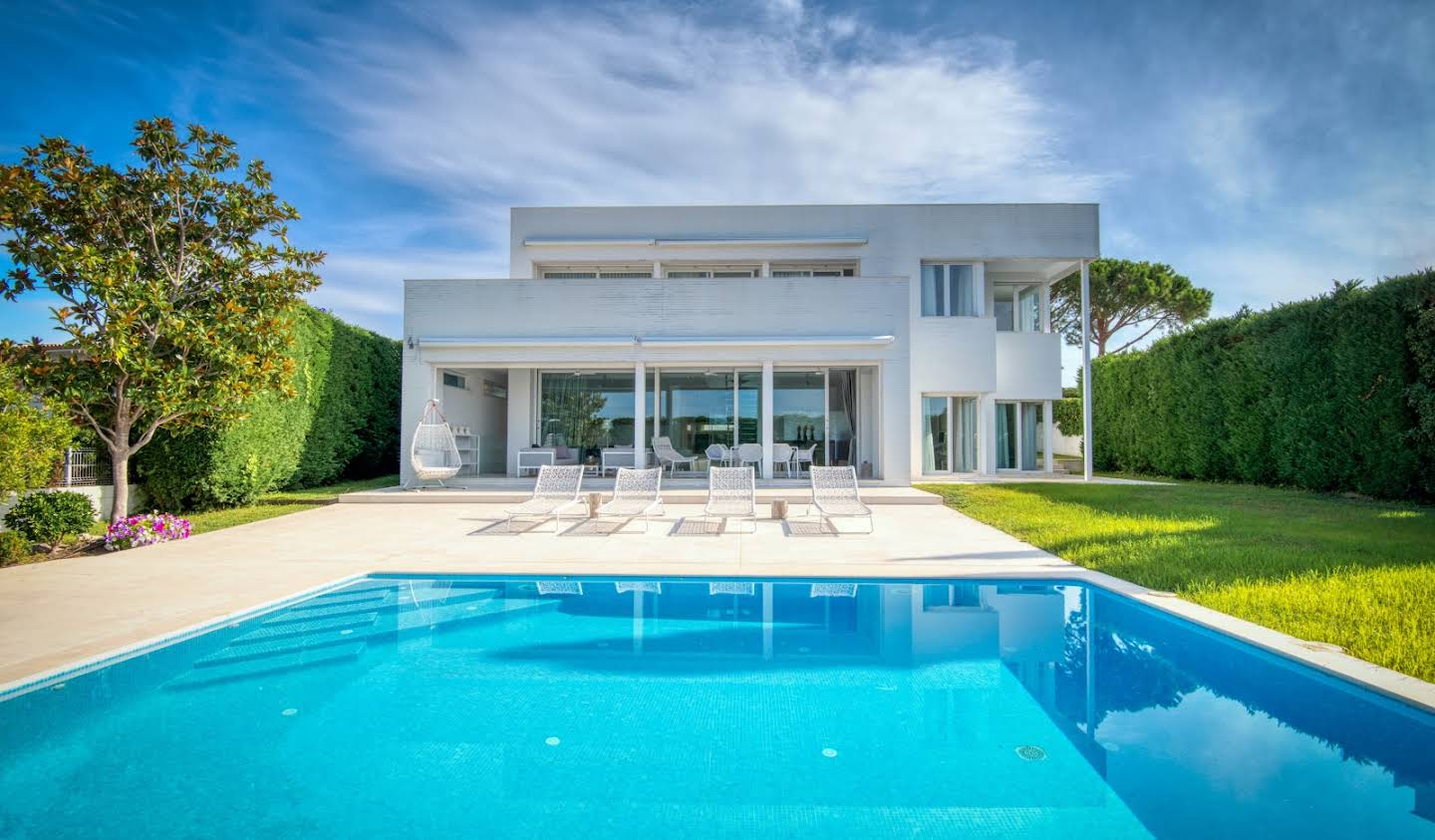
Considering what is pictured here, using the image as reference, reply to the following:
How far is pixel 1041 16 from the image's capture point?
10367 millimetres

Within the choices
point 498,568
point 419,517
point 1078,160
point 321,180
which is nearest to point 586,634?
point 498,568

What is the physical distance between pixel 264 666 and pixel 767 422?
11.1 metres

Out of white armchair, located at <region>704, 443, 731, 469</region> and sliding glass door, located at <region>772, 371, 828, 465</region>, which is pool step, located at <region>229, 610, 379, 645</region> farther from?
sliding glass door, located at <region>772, 371, 828, 465</region>

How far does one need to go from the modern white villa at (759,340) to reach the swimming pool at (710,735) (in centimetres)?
971

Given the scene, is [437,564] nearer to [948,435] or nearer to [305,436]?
[305,436]

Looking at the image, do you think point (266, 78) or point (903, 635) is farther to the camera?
point (266, 78)

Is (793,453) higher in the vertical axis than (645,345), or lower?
lower

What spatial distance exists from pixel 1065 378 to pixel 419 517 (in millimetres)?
26778

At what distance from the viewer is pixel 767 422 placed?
14.6 meters

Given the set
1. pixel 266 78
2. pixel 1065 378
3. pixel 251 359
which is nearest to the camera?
pixel 251 359

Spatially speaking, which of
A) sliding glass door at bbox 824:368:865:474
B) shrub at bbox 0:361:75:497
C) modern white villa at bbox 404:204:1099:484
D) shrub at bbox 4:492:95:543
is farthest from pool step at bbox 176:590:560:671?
sliding glass door at bbox 824:368:865:474

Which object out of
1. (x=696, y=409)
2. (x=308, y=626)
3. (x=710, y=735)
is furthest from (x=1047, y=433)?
(x=308, y=626)

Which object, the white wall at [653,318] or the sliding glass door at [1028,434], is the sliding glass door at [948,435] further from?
the white wall at [653,318]

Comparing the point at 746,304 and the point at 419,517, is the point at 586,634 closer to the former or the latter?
the point at 419,517
